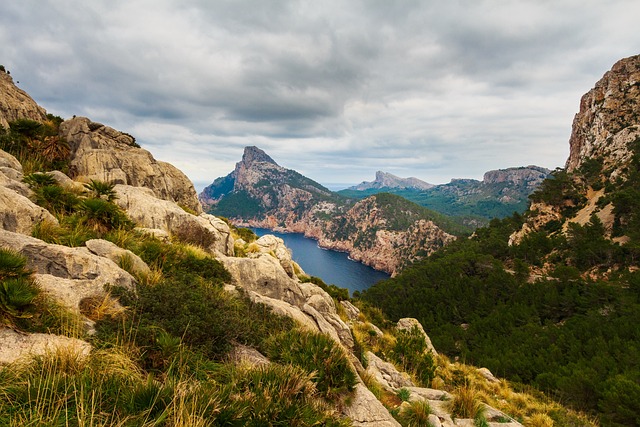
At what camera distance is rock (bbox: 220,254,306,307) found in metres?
13.1

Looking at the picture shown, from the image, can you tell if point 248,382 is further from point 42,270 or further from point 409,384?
point 409,384

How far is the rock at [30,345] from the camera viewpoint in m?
3.75

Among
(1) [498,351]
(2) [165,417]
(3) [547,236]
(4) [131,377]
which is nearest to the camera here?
(2) [165,417]

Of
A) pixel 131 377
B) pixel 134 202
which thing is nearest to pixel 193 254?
pixel 134 202

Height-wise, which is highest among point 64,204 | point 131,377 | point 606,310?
point 64,204

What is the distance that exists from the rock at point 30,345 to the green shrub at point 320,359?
3269 mm

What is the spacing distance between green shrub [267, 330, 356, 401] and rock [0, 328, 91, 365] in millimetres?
3269

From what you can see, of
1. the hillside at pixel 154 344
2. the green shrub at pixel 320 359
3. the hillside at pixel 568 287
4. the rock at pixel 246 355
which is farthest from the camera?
the hillside at pixel 568 287

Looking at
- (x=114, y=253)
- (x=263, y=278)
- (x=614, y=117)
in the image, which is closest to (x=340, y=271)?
(x=614, y=117)

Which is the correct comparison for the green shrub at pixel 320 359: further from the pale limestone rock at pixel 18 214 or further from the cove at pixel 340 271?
the cove at pixel 340 271

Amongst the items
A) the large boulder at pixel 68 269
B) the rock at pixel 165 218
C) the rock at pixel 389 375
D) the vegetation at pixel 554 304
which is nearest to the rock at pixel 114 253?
the large boulder at pixel 68 269

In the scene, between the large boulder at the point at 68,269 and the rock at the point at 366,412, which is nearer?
the rock at the point at 366,412

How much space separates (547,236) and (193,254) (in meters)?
94.0

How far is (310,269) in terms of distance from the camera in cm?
15125
